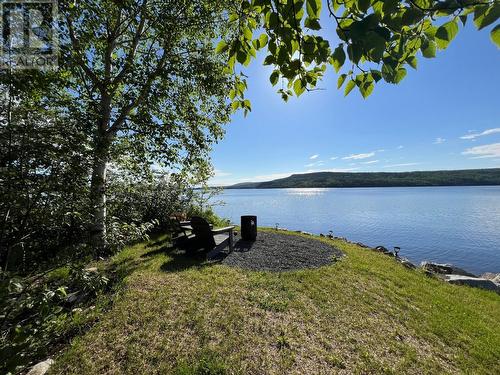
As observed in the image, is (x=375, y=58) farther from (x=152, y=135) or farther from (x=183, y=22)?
(x=183, y=22)

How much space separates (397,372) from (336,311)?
1.39 metres

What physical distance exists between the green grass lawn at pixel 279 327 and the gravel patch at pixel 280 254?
687 mm

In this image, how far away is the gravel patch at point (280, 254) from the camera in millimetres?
7012

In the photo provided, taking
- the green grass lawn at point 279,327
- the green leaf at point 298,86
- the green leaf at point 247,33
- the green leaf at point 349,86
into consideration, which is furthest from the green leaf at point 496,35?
the green grass lawn at point 279,327

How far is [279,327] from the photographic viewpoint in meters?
4.02

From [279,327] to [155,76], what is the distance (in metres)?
7.01

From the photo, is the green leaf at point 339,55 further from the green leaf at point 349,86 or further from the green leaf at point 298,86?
the green leaf at point 298,86

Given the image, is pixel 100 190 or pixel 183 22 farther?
→ pixel 183 22

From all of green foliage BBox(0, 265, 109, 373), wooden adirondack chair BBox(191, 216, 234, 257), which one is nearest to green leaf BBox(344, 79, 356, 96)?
green foliage BBox(0, 265, 109, 373)

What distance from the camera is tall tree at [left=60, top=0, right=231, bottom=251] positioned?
628 centimetres

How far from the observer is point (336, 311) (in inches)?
184

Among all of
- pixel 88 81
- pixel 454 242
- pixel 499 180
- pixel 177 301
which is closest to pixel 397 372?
pixel 177 301

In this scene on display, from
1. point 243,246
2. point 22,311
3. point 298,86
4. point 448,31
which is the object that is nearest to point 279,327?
point 22,311

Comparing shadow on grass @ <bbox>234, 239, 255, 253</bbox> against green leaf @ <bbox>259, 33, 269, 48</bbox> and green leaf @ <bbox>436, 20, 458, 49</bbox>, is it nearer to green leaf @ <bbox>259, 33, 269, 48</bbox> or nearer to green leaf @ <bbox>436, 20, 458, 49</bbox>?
green leaf @ <bbox>259, 33, 269, 48</bbox>
